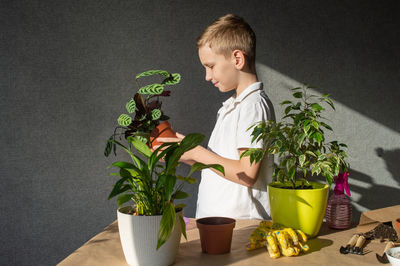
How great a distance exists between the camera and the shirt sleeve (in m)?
1.45

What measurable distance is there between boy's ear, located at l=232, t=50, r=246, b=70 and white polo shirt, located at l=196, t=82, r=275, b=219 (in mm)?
110

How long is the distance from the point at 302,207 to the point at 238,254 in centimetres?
26

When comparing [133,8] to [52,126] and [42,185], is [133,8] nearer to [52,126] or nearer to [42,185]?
[52,126]

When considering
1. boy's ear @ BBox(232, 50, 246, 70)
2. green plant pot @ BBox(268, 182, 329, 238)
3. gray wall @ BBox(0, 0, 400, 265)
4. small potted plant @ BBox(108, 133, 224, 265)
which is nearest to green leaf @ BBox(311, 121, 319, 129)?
green plant pot @ BBox(268, 182, 329, 238)

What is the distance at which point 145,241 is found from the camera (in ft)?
3.00

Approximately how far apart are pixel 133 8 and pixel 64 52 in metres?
0.55

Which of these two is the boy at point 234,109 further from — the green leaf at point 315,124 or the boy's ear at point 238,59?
the green leaf at point 315,124

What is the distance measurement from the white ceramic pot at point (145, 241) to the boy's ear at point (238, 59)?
0.88 metres

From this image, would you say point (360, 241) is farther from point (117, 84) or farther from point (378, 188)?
point (117, 84)

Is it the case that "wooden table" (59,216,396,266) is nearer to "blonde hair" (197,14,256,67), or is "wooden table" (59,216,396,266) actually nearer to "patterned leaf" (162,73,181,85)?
"patterned leaf" (162,73,181,85)

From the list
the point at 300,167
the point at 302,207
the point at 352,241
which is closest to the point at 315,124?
the point at 300,167

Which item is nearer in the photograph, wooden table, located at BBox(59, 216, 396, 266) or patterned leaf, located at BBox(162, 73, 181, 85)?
wooden table, located at BBox(59, 216, 396, 266)

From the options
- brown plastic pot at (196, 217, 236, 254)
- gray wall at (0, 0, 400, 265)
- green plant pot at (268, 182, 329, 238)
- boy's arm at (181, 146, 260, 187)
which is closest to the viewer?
brown plastic pot at (196, 217, 236, 254)

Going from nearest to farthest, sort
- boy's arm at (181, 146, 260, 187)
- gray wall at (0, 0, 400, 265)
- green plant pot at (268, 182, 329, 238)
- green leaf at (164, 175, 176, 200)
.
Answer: green leaf at (164, 175, 176, 200) → green plant pot at (268, 182, 329, 238) → boy's arm at (181, 146, 260, 187) → gray wall at (0, 0, 400, 265)
